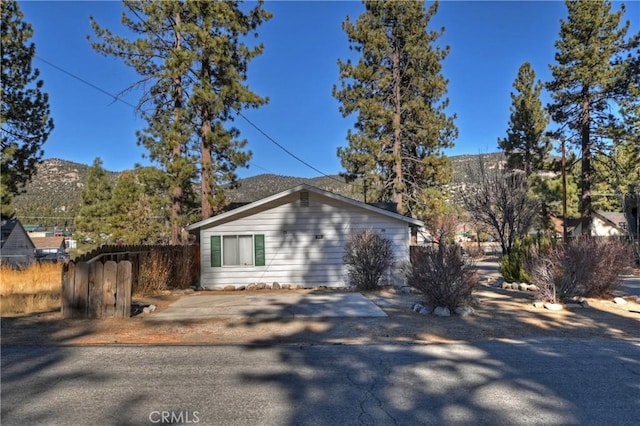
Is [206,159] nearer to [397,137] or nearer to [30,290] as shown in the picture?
[30,290]

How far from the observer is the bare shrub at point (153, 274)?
479 inches

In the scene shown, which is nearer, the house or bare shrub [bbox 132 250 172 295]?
bare shrub [bbox 132 250 172 295]

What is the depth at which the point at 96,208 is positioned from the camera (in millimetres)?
36875

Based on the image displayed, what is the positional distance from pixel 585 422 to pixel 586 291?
8514 millimetres

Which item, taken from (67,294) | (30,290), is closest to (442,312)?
(67,294)

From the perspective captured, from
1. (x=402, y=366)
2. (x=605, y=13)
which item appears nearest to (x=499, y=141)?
(x=605, y=13)

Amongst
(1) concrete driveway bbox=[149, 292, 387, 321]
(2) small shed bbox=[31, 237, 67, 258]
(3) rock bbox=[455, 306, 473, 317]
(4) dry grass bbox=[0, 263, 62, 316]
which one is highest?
(2) small shed bbox=[31, 237, 67, 258]

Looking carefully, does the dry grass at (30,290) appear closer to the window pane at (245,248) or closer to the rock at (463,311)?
the window pane at (245,248)

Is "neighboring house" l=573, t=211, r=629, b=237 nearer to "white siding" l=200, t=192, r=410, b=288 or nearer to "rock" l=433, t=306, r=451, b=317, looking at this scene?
"white siding" l=200, t=192, r=410, b=288

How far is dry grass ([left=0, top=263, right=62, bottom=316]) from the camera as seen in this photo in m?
9.27

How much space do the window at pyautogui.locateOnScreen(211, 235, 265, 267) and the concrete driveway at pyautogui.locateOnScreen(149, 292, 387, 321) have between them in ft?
10.4

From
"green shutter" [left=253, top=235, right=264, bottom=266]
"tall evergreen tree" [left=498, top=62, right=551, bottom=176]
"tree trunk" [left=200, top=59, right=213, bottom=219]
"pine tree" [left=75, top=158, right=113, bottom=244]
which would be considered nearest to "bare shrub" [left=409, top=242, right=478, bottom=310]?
"green shutter" [left=253, top=235, right=264, bottom=266]

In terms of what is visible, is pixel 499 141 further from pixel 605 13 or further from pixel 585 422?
pixel 585 422

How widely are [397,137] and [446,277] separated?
707 inches
